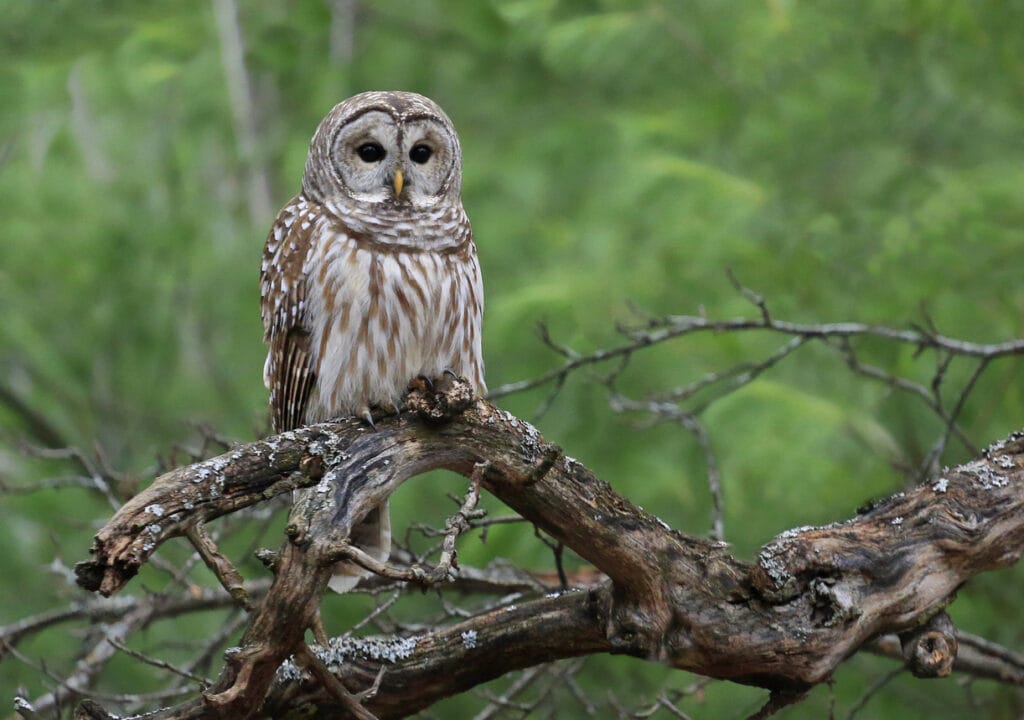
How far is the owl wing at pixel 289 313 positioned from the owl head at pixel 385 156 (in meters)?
0.14

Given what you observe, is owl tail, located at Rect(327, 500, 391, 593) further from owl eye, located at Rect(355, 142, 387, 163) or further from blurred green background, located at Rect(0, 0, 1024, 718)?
owl eye, located at Rect(355, 142, 387, 163)

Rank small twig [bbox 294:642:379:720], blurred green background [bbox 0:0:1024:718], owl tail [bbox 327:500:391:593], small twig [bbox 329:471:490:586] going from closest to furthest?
small twig [bbox 329:471:490:586]
small twig [bbox 294:642:379:720]
owl tail [bbox 327:500:391:593]
blurred green background [bbox 0:0:1024:718]

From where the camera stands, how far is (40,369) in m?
8.50

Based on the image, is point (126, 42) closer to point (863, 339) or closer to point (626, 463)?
point (626, 463)

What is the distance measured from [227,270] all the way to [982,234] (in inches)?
201

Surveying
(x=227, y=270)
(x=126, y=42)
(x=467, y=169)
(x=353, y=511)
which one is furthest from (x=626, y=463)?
(x=126, y=42)

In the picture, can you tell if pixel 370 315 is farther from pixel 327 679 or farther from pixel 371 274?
pixel 327 679

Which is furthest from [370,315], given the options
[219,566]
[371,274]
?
[219,566]

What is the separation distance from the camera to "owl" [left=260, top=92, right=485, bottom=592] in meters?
4.04

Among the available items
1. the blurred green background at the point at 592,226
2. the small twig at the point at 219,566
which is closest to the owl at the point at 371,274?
the blurred green background at the point at 592,226

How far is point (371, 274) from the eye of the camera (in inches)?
160

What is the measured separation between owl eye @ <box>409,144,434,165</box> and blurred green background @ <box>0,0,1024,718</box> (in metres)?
1.42

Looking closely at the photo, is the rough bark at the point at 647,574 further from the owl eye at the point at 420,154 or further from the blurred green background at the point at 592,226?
the blurred green background at the point at 592,226

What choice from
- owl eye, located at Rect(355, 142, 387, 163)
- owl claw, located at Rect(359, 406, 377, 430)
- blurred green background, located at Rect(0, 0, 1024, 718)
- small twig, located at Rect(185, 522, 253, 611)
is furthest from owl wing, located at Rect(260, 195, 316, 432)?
small twig, located at Rect(185, 522, 253, 611)
